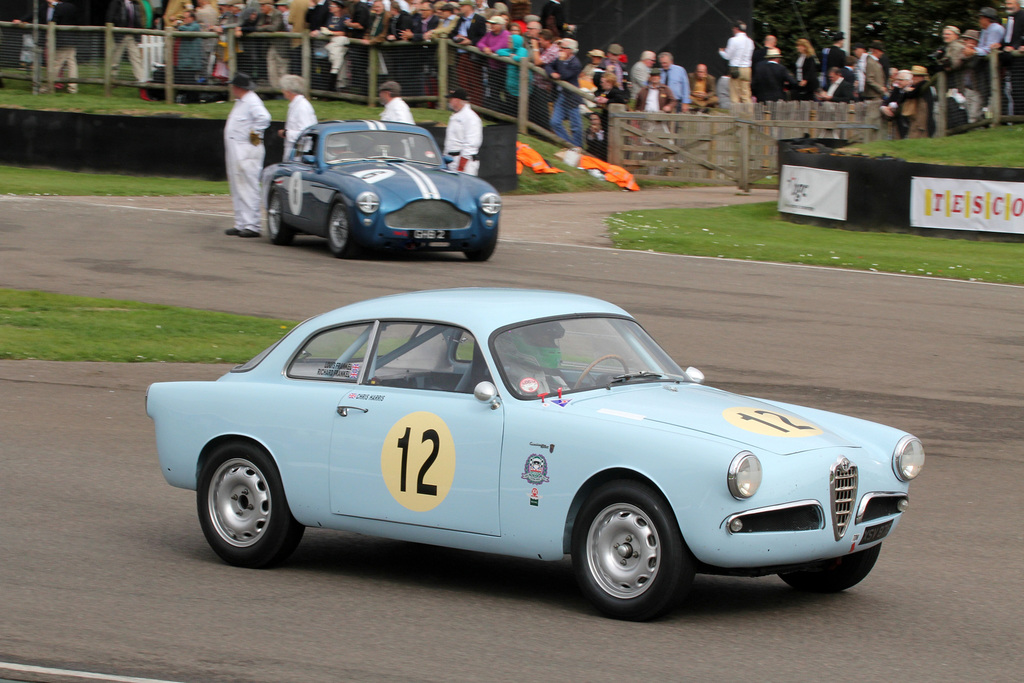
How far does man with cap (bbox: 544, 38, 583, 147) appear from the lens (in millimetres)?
29000

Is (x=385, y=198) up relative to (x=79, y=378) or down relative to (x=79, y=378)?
up

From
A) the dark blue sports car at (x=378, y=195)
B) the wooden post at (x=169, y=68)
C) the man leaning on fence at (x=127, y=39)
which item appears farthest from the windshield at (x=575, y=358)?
the man leaning on fence at (x=127, y=39)

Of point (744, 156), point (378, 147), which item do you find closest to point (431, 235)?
point (378, 147)

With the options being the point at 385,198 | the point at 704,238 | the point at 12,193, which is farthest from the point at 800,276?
the point at 12,193

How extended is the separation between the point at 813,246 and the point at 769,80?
1236cm

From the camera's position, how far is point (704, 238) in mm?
20344

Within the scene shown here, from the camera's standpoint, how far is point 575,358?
604 centimetres

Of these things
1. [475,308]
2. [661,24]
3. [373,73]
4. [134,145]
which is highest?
[661,24]

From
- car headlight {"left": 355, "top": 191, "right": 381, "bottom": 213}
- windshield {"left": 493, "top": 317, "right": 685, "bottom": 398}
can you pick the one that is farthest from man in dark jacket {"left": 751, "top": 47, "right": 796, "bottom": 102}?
windshield {"left": 493, "top": 317, "right": 685, "bottom": 398}

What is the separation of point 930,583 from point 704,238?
1452cm

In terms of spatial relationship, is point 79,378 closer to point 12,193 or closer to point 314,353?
point 314,353

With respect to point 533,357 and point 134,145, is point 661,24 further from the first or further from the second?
point 533,357

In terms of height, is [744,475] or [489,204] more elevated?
[489,204]

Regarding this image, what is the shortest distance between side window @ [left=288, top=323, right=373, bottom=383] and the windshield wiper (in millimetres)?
1178
